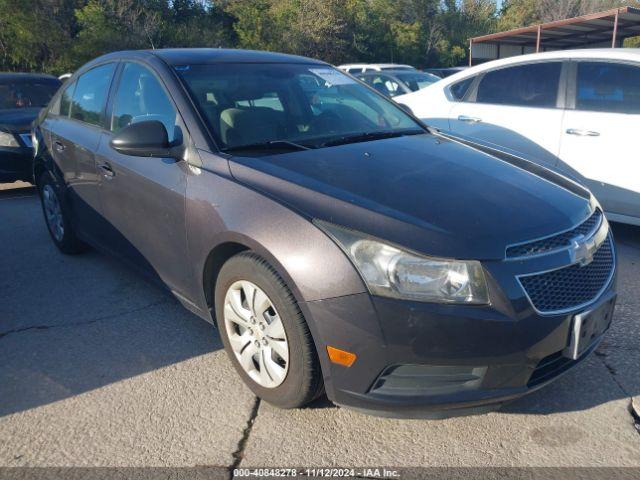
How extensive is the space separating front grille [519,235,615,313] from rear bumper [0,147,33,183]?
6351 millimetres

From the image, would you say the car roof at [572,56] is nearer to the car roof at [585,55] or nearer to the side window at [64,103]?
the car roof at [585,55]

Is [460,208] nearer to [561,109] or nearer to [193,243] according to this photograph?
[193,243]

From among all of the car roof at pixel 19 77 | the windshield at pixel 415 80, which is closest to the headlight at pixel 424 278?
the car roof at pixel 19 77

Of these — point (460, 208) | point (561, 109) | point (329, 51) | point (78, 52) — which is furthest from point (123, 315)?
point (329, 51)

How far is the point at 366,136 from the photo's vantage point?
134 inches

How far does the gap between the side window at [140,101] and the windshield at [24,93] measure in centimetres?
480

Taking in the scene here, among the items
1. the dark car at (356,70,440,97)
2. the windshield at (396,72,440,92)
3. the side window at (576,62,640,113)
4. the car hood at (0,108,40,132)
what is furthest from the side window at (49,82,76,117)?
the windshield at (396,72,440,92)

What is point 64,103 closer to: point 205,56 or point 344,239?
point 205,56

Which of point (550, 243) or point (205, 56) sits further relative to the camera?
point (205, 56)

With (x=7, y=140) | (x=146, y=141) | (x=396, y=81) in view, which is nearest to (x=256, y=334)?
(x=146, y=141)

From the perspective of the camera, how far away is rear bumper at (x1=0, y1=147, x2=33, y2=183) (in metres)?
6.85

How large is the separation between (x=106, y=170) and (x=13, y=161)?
393 centimetres

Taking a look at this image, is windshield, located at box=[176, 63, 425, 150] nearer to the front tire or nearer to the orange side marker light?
the front tire

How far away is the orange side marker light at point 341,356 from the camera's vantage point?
228 cm
